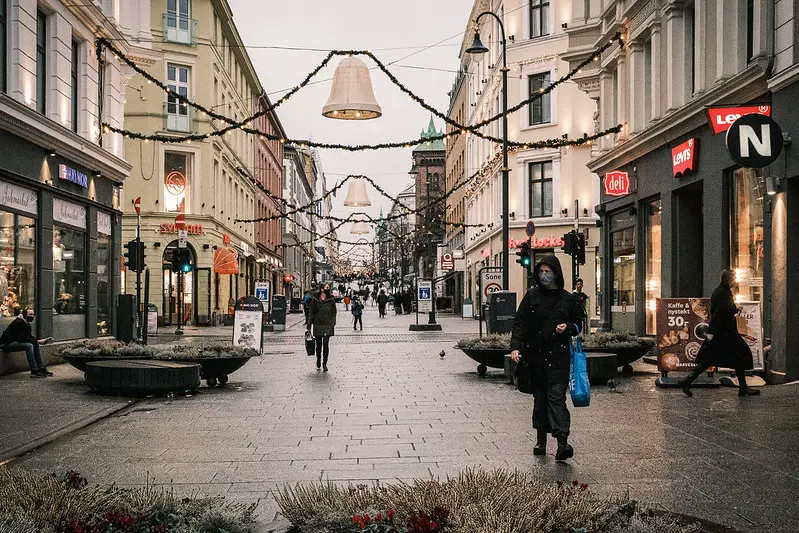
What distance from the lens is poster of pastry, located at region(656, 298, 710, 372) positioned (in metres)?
14.6

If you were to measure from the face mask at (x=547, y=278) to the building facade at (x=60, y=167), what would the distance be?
40.0 ft

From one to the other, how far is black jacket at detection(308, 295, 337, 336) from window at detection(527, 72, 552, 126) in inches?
986

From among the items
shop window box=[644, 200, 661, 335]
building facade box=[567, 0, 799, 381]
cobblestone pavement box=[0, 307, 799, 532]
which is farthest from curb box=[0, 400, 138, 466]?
shop window box=[644, 200, 661, 335]

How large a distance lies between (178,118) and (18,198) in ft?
82.2

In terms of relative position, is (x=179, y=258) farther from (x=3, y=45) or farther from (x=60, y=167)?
(x=3, y=45)

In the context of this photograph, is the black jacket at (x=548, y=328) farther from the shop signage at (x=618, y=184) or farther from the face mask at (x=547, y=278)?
the shop signage at (x=618, y=184)

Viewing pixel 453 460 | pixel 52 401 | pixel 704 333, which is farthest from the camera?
pixel 704 333

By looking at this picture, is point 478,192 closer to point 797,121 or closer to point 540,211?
point 540,211

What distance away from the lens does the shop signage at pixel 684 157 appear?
18.4 m

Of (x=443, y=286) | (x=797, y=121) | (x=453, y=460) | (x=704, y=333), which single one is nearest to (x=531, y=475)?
(x=453, y=460)

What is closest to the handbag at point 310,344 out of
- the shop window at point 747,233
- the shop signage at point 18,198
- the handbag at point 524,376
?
the shop signage at point 18,198

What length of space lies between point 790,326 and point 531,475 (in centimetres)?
812

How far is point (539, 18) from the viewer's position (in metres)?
42.8

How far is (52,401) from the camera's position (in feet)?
43.0
